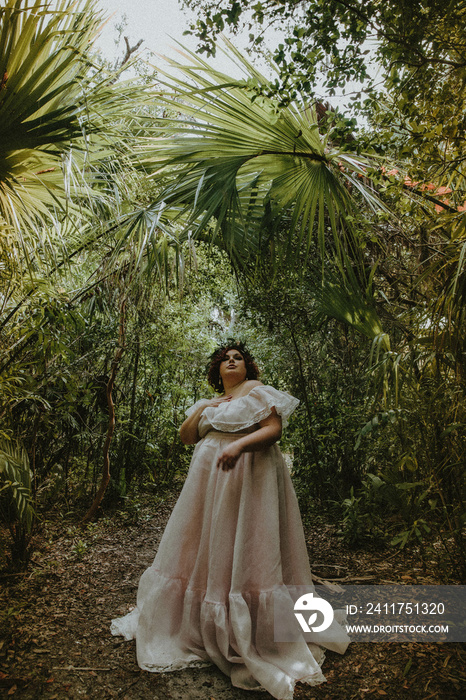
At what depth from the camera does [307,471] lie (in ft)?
14.3

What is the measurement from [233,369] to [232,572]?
1012mm

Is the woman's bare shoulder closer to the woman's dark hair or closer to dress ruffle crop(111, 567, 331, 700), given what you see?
the woman's dark hair

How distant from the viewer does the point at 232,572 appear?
6.57 feet

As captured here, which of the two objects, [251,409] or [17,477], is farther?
[17,477]

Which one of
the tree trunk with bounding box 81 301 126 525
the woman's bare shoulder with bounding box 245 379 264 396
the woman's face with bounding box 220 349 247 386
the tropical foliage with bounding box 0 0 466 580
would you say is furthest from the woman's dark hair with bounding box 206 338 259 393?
the tree trunk with bounding box 81 301 126 525

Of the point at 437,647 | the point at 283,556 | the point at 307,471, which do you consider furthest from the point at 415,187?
the point at 307,471

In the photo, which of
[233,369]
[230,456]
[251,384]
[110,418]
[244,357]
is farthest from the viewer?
[110,418]

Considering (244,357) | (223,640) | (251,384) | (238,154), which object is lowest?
(223,640)

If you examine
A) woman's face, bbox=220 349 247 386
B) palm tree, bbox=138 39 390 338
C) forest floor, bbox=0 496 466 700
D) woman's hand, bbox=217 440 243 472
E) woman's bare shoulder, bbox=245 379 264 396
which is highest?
palm tree, bbox=138 39 390 338

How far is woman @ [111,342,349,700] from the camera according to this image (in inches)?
75.7

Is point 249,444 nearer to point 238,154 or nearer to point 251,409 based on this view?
point 251,409

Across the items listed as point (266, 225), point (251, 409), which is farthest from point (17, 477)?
point (266, 225)

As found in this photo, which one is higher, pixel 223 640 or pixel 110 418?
pixel 110 418

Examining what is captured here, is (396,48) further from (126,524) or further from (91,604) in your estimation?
(126,524)
